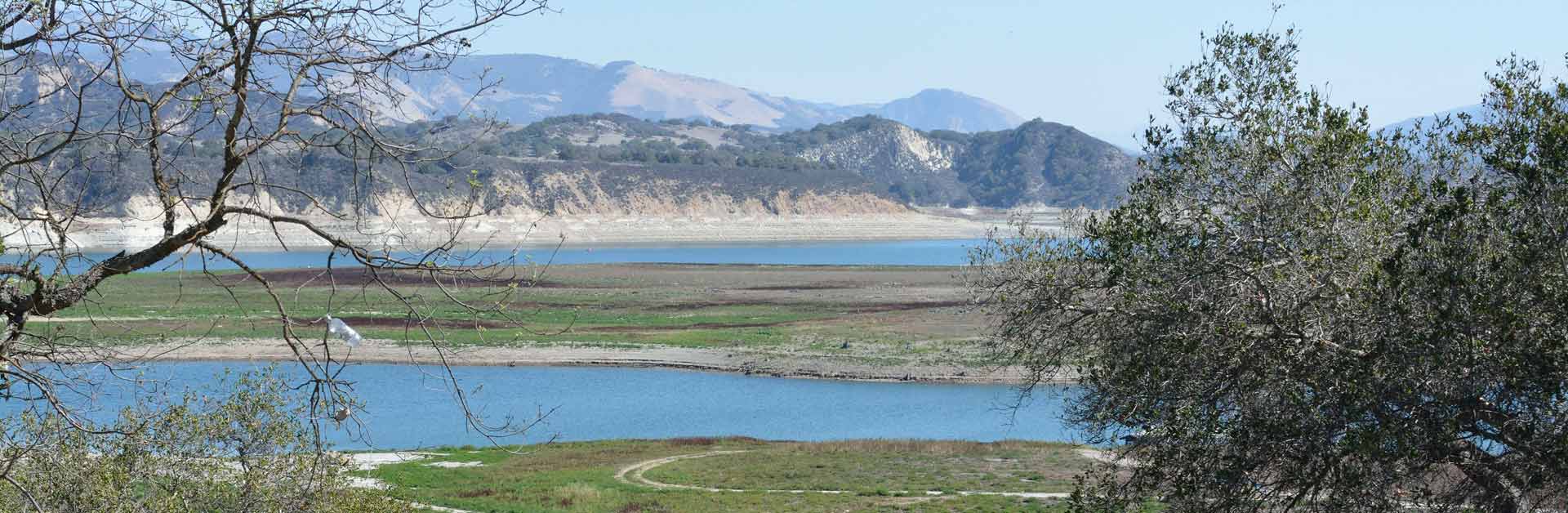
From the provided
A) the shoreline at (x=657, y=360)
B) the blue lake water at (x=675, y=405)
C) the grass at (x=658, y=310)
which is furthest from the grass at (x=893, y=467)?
the shoreline at (x=657, y=360)

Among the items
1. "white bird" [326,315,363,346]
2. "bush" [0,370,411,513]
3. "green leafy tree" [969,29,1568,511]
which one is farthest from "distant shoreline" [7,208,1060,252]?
"white bird" [326,315,363,346]

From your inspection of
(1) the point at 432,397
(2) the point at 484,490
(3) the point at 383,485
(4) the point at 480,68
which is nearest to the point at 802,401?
(1) the point at 432,397

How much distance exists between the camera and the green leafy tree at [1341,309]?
7.39 metres

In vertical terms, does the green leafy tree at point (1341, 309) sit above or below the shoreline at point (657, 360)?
above

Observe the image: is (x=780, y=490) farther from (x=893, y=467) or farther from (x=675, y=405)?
(x=675, y=405)

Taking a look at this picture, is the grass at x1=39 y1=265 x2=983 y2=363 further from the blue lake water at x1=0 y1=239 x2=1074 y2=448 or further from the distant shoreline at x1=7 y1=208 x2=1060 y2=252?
the distant shoreline at x1=7 y1=208 x2=1060 y2=252

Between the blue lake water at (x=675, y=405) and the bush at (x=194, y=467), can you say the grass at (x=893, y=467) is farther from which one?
the bush at (x=194, y=467)

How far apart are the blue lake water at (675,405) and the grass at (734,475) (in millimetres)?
4258

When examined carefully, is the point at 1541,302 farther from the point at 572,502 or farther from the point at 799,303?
the point at 799,303

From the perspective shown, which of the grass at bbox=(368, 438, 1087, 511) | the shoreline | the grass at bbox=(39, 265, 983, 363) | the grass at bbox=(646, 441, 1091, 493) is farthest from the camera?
the grass at bbox=(39, 265, 983, 363)

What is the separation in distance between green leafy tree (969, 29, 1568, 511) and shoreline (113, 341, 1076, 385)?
3413cm

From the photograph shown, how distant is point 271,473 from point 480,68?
26.2 ft

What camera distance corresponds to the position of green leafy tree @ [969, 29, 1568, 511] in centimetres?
739

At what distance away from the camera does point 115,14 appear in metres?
5.43
